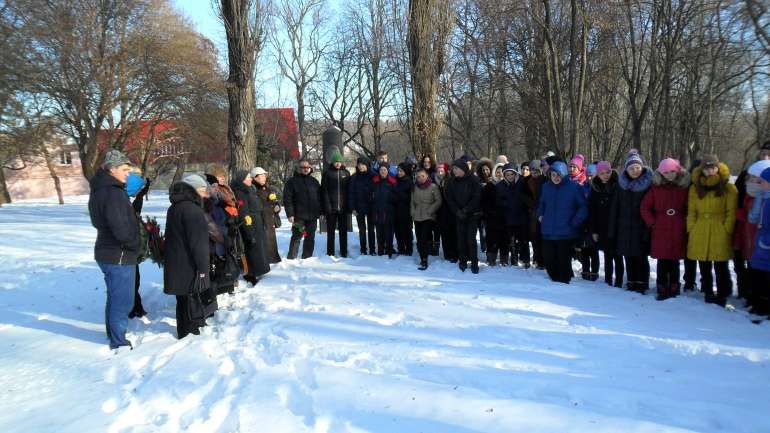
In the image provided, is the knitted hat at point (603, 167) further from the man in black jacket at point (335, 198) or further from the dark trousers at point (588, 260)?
the man in black jacket at point (335, 198)

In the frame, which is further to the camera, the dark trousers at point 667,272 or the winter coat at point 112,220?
the dark trousers at point 667,272

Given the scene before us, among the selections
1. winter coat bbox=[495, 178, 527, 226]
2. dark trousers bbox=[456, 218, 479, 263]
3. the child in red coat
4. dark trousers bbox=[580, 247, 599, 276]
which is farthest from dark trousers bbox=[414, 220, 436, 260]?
→ the child in red coat

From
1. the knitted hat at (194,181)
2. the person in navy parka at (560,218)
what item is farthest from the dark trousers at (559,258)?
the knitted hat at (194,181)

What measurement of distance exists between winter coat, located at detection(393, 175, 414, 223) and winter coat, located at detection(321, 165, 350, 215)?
3.05 ft

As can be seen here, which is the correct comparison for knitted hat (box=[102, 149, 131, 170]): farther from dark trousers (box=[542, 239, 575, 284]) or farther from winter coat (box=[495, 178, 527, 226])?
dark trousers (box=[542, 239, 575, 284])

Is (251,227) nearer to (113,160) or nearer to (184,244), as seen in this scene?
(184,244)

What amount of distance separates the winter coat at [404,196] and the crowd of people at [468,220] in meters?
0.02

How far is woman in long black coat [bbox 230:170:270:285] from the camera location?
6.30 m

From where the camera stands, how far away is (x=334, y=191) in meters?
8.24

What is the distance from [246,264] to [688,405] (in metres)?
5.22

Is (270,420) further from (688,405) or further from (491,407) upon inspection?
(688,405)

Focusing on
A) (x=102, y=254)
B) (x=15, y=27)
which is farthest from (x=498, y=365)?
(x=15, y=27)

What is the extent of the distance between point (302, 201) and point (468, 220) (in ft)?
9.35

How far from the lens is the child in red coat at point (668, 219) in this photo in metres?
5.62
